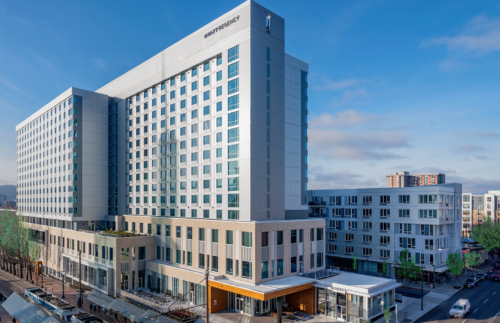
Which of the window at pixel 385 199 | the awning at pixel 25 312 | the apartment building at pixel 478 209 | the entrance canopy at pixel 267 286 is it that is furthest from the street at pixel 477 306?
the apartment building at pixel 478 209

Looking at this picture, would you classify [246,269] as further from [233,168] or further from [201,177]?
[201,177]

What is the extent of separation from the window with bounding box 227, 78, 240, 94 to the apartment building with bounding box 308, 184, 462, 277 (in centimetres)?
4496

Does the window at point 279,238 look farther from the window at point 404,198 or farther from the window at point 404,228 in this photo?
the window at point 404,198

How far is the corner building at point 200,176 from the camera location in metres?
51.3

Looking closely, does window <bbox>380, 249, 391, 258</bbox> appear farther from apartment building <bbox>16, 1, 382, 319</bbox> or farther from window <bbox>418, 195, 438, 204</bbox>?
apartment building <bbox>16, 1, 382, 319</bbox>

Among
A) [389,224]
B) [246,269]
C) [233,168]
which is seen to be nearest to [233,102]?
[233,168]

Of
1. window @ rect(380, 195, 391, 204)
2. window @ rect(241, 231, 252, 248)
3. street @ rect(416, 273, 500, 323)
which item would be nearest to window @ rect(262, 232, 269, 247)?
window @ rect(241, 231, 252, 248)

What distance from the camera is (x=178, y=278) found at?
56.4 m

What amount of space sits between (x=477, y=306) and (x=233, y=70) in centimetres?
5335

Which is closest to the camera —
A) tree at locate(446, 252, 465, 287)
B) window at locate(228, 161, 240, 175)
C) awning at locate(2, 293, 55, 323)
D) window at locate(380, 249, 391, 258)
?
awning at locate(2, 293, 55, 323)

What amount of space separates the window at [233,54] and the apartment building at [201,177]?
0.54 feet

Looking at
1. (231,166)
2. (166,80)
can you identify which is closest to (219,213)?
(231,166)

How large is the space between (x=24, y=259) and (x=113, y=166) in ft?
99.1

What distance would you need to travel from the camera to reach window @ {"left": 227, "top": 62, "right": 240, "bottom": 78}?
5375 centimetres
